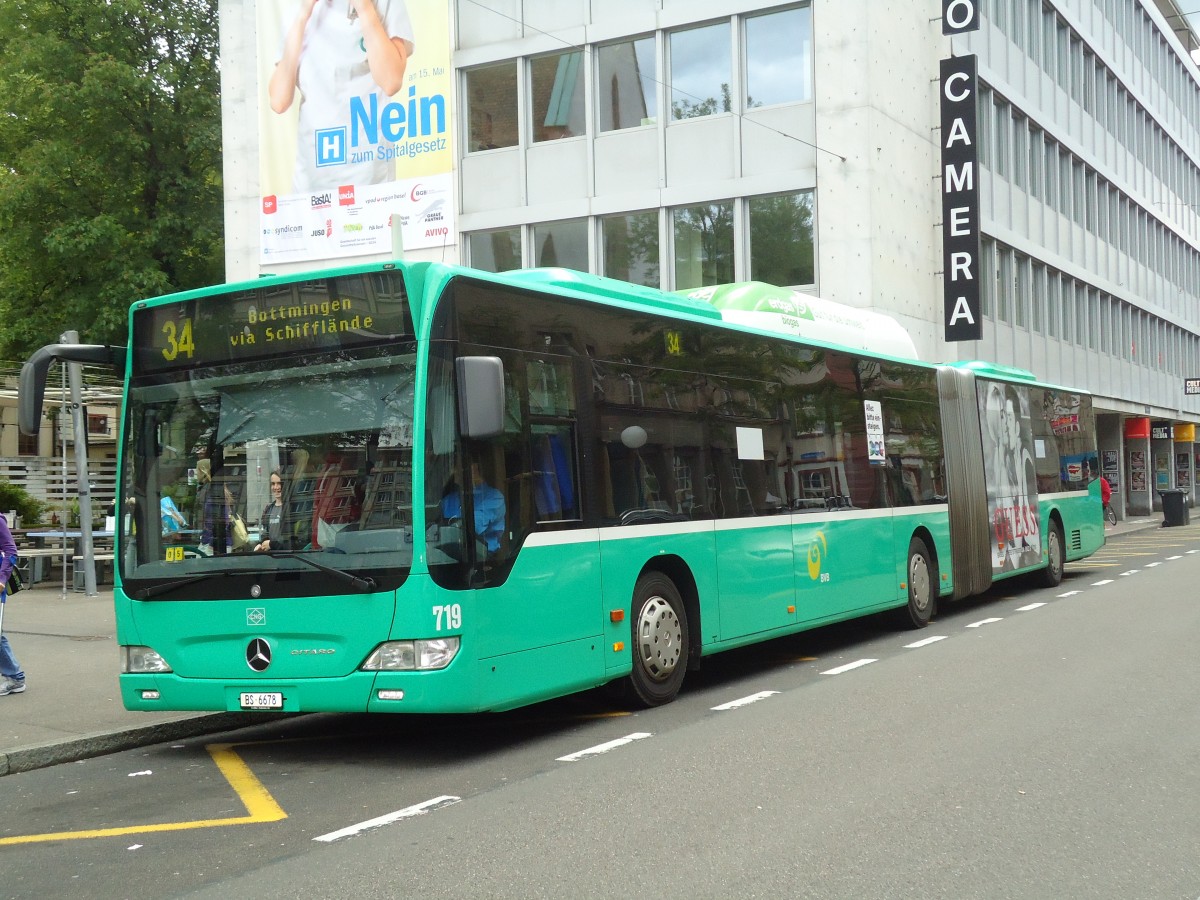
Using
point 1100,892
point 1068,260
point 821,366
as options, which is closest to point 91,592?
point 821,366

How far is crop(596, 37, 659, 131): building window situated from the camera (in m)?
26.5

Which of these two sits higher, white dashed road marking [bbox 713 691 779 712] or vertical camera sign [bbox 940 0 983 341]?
vertical camera sign [bbox 940 0 983 341]

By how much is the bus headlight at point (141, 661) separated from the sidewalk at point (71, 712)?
64 cm

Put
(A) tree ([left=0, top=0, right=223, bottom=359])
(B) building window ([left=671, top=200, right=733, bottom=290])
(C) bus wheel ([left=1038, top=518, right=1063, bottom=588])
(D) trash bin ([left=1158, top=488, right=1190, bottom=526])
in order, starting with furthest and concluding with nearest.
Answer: (D) trash bin ([left=1158, top=488, right=1190, bottom=526]) → (A) tree ([left=0, top=0, right=223, bottom=359]) → (B) building window ([left=671, top=200, right=733, bottom=290]) → (C) bus wheel ([left=1038, top=518, right=1063, bottom=588])

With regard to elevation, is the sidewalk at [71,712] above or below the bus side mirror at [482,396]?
below

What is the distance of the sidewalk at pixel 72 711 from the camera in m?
8.81

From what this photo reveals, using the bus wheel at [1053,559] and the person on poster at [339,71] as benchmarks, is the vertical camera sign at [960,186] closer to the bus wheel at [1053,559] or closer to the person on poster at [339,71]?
the bus wheel at [1053,559]

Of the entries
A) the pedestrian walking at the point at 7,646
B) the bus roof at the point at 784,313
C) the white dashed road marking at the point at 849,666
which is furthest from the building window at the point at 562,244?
the pedestrian walking at the point at 7,646

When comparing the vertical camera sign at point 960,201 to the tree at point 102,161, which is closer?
the vertical camera sign at point 960,201

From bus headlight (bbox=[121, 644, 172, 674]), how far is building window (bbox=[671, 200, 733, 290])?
18.3 meters

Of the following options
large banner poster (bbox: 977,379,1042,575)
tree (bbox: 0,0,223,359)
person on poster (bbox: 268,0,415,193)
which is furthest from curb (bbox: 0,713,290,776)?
tree (bbox: 0,0,223,359)

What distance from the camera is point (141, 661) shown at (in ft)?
28.4

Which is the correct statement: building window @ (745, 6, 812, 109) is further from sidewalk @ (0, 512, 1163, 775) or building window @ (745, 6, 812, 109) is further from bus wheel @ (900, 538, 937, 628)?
sidewalk @ (0, 512, 1163, 775)

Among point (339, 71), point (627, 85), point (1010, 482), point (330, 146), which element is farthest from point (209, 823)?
point (339, 71)
